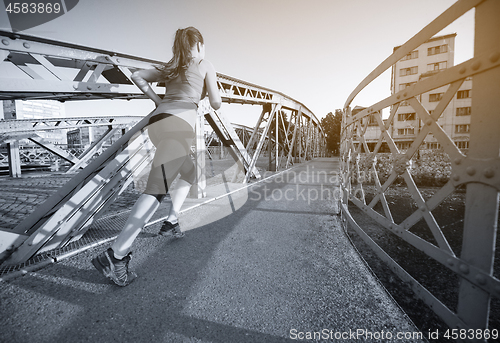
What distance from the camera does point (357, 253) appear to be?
207 centimetres

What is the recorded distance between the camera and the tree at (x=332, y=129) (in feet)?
138

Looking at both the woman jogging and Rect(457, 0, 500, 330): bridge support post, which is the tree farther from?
Rect(457, 0, 500, 330): bridge support post

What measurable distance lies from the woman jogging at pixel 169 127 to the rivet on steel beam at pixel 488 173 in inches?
73.5

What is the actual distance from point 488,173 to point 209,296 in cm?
165

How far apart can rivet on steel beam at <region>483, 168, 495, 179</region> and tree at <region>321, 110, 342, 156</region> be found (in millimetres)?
43061

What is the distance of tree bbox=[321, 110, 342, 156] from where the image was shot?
4206cm

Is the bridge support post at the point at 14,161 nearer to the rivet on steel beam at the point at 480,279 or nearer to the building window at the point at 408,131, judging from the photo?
the building window at the point at 408,131

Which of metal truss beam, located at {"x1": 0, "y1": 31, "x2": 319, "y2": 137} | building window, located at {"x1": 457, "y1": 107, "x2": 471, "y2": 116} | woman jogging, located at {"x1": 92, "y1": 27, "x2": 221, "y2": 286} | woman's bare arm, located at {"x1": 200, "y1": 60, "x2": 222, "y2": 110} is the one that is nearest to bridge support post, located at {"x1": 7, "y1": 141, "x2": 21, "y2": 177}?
metal truss beam, located at {"x1": 0, "y1": 31, "x2": 319, "y2": 137}

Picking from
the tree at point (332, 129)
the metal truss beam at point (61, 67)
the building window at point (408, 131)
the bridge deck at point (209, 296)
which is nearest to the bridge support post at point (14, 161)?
the metal truss beam at point (61, 67)

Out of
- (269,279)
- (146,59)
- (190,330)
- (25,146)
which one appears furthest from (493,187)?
(25,146)

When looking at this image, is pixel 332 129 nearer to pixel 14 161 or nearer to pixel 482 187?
pixel 14 161

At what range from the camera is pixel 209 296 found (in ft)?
4.72

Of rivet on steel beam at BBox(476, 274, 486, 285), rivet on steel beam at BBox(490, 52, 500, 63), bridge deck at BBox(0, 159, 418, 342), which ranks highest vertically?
rivet on steel beam at BBox(490, 52, 500, 63)

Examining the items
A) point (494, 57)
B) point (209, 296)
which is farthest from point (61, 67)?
point (494, 57)
